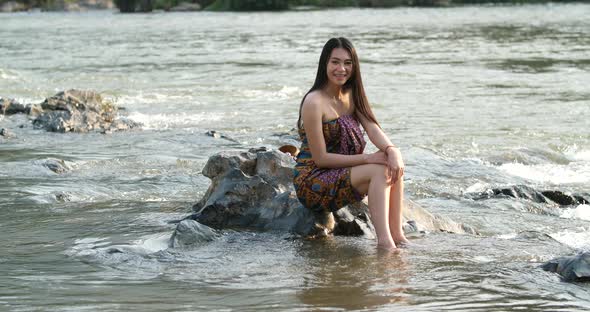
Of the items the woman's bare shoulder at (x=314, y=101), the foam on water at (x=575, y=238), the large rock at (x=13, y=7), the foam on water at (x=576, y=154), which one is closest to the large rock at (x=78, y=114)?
the foam on water at (x=576, y=154)

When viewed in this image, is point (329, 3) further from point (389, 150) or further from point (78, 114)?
point (389, 150)

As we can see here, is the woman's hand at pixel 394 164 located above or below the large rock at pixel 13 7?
above

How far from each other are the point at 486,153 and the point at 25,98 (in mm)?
11067

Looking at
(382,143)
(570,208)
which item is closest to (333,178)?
(382,143)

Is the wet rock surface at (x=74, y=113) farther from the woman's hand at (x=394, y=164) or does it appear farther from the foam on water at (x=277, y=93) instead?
the woman's hand at (x=394, y=164)

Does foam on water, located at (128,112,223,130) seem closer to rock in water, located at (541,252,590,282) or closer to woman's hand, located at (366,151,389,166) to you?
woman's hand, located at (366,151,389,166)

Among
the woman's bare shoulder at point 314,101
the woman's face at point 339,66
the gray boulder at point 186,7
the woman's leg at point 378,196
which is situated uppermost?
the woman's face at point 339,66

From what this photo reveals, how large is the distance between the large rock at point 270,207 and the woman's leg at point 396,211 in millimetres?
375

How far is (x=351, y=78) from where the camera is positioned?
7414mm

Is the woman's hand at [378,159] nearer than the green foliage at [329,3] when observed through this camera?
Yes

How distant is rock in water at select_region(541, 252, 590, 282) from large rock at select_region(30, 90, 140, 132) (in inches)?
387

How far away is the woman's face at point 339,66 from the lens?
729 cm

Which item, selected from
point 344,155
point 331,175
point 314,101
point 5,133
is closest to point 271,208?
point 331,175

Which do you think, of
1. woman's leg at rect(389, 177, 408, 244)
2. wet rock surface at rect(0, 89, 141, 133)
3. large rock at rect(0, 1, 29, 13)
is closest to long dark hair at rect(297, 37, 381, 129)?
woman's leg at rect(389, 177, 408, 244)
